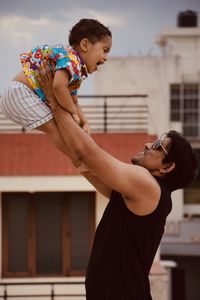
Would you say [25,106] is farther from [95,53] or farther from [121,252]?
[121,252]

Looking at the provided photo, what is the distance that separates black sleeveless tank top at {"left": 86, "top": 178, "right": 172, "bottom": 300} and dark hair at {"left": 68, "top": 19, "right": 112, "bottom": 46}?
75cm

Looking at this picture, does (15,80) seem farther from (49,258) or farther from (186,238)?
(186,238)

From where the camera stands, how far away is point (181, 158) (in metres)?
3.80

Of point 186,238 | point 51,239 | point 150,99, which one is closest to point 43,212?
point 51,239

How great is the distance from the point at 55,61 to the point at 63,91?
18 centimetres

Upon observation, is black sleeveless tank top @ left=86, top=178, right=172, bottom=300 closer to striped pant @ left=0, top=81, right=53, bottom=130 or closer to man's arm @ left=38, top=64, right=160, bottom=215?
man's arm @ left=38, top=64, right=160, bottom=215

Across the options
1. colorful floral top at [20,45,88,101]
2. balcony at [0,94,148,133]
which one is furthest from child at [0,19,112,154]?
balcony at [0,94,148,133]

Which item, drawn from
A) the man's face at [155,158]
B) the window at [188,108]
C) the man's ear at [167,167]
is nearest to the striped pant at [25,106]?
the man's face at [155,158]

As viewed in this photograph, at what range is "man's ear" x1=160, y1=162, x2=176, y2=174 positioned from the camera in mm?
3814

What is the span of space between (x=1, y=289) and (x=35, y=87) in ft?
30.6

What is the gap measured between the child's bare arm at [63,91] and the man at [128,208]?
0.03 metres

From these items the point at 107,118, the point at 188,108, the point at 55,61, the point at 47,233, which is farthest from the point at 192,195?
the point at 55,61

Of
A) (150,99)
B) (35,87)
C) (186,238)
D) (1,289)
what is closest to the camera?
(35,87)

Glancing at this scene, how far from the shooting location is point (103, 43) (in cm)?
389
